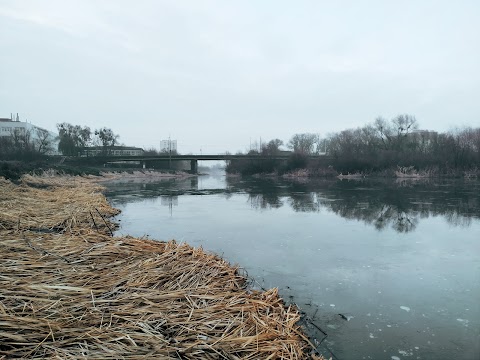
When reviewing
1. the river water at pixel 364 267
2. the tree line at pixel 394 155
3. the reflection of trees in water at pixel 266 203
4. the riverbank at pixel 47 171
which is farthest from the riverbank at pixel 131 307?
the tree line at pixel 394 155

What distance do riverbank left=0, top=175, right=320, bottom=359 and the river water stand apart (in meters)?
0.60

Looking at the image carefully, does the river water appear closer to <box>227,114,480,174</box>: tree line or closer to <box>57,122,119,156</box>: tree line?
<box>227,114,480,174</box>: tree line

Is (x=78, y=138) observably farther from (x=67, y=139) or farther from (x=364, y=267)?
(x=364, y=267)

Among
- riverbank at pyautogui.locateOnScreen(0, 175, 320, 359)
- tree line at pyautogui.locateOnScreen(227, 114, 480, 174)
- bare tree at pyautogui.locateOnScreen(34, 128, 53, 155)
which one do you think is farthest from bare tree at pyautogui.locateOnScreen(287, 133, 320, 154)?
riverbank at pyautogui.locateOnScreen(0, 175, 320, 359)

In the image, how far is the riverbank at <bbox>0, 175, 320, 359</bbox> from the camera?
249 centimetres

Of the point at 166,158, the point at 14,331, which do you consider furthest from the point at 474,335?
the point at 166,158

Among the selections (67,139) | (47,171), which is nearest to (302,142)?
(67,139)

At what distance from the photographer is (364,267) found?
543 cm

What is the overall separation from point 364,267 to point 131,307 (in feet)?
12.8

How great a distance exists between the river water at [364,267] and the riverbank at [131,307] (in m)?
0.60

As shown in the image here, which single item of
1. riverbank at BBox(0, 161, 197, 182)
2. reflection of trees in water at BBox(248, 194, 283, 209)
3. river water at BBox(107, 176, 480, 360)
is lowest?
reflection of trees in water at BBox(248, 194, 283, 209)

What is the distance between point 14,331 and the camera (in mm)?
2545

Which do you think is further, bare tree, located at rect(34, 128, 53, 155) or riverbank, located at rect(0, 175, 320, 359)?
bare tree, located at rect(34, 128, 53, 155)

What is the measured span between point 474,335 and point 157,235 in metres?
6.30
